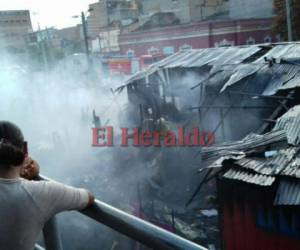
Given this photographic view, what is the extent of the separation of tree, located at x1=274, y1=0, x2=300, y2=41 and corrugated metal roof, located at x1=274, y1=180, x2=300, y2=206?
20.0 metres

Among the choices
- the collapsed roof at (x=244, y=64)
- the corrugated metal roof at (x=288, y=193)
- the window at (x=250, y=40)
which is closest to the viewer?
the corrugated metal roof at (x=288, y=193)

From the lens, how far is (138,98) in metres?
16.1

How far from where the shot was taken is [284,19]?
24.3 metres

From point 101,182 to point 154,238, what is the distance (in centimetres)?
1144

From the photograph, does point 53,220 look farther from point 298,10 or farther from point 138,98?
point 298,10

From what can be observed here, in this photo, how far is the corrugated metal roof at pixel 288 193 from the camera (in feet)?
18.1

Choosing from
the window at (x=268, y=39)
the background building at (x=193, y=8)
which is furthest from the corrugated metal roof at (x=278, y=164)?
the background building at (x=193, y=8)

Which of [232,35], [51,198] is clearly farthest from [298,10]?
[51,198]

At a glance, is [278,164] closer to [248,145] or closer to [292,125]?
[248,145]

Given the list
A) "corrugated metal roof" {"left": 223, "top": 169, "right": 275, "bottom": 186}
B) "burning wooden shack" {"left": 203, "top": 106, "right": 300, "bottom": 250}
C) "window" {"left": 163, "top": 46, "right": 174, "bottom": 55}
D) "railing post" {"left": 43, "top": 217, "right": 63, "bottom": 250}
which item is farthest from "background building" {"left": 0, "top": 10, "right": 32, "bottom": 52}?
"railing post" {"left": 43, "top": 217, "right": 63, "bottom": 250}

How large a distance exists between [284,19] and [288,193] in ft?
69.6

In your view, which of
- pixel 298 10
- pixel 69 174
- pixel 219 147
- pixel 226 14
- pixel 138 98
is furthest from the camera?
pixel 226 14

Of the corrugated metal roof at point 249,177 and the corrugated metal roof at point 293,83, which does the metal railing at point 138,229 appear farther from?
the corrugated metal roof at point 293,83

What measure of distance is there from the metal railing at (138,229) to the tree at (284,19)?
80.8ft
